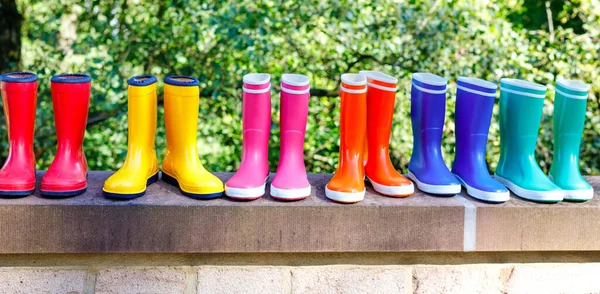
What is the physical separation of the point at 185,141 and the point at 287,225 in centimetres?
39

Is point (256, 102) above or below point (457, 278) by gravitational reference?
above

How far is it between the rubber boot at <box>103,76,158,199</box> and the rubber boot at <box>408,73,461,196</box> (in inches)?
30.3

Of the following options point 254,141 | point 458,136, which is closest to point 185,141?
point 254,141

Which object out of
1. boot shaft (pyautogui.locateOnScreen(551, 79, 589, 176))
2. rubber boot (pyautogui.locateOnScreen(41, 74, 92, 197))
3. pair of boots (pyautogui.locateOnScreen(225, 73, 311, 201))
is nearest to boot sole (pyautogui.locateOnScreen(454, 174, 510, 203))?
boot shaft (pyautogui.locateOnScreen(551, 79, 589, 176))

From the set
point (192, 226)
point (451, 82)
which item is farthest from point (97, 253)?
point (451, 82)

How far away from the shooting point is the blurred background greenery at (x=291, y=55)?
11.6 ft

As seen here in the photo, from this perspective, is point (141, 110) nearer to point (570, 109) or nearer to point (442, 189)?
point (442, 189)

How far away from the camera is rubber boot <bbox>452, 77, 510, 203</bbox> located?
1847 mm

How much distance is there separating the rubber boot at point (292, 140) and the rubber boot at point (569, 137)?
76 centimetres

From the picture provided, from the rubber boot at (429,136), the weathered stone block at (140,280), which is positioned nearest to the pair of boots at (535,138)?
the rubber boot at (429,136)

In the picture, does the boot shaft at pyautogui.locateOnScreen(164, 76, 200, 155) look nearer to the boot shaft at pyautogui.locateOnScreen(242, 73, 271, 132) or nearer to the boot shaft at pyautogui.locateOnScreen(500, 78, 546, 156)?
the boot shaft at pyautogui.locateOnScreen(242, 73, 271, 132)

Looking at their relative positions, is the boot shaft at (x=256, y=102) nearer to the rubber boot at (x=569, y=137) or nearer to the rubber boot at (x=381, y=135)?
the rubber boot at (x=381, y=135)

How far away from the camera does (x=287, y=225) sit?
5.64ft

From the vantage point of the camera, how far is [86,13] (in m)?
3.82
